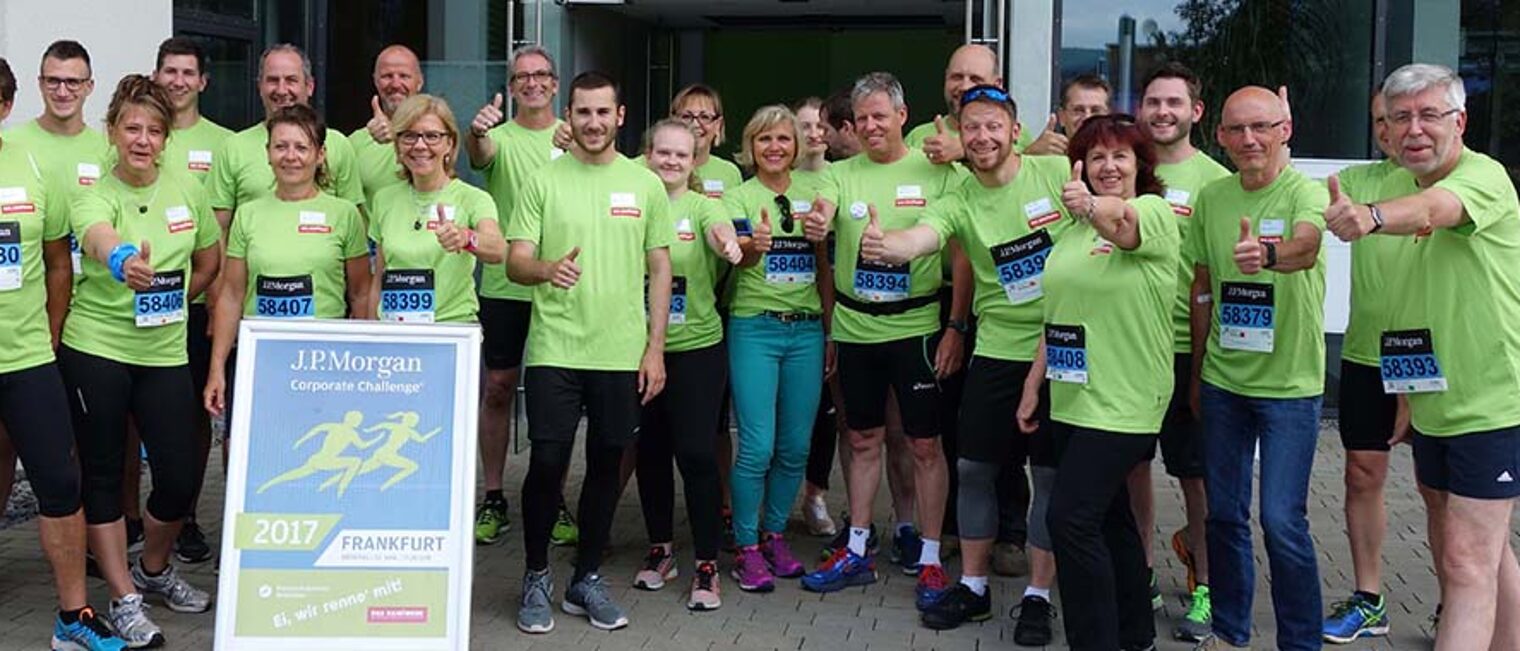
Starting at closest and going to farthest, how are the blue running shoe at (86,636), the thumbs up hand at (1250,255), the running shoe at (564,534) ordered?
1. the thumbs up hand at (1250,255)
2. the blue running shoe at (86,636)
3. the running shoe at (564,534)

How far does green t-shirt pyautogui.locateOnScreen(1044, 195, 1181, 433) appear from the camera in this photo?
451cm

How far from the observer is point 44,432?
4.84m

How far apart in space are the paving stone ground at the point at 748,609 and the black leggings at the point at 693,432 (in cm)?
32

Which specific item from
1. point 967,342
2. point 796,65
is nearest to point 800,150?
point 967,342

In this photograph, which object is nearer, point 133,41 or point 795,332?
point 795,332

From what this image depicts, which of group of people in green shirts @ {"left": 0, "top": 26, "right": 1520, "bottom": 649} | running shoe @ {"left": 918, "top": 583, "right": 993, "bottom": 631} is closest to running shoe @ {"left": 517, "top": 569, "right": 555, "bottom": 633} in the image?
group of people in green shirts @ {"left": 0, "top": 26, "right": 1520, "bottom": 649}

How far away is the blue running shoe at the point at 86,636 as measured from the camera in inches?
195

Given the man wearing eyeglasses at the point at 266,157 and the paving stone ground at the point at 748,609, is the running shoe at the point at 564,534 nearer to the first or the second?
the paving stone ground at the point at 748,609

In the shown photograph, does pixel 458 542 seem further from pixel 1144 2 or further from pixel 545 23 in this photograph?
pixel 1144 2

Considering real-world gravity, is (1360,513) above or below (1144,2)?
below

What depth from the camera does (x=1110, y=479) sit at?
14.8 feet

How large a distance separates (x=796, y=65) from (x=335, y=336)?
6.82 meters

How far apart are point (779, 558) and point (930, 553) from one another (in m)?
0.65

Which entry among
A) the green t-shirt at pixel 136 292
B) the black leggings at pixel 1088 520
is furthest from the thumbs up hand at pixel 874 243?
the green t-shirt at pixel 136 292
